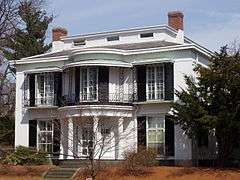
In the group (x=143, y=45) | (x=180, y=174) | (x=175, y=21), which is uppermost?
(x=175, y=21)

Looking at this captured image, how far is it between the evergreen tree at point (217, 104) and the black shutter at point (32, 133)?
1230 cm

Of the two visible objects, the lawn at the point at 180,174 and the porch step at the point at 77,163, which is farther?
the porch step at the point at 77,163

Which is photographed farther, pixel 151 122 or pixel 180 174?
pixel 151 122

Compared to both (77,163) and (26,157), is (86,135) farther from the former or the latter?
(26,157)

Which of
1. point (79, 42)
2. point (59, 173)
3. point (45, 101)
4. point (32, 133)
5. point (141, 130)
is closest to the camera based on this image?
point (59, 173)

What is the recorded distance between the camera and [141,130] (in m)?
38.8

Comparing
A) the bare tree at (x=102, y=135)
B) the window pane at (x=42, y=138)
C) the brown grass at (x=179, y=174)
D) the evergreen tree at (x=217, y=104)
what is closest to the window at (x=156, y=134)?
the bare tree at (x=102, y=135)

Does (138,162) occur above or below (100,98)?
below

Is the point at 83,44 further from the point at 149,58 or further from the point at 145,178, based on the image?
the point at 145,178

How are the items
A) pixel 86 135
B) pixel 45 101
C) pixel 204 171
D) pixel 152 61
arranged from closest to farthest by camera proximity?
pixel 204 171, pixel 86 135, pixel 152 61, pixel 45 101

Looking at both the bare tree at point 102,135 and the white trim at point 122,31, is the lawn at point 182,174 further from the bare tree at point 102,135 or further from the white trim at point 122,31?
the white trim at point 122,31

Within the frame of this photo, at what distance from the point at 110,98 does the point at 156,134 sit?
3.97 metres

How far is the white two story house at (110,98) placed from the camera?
124 feet

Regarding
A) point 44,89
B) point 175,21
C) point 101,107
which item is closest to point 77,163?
point 101,107
